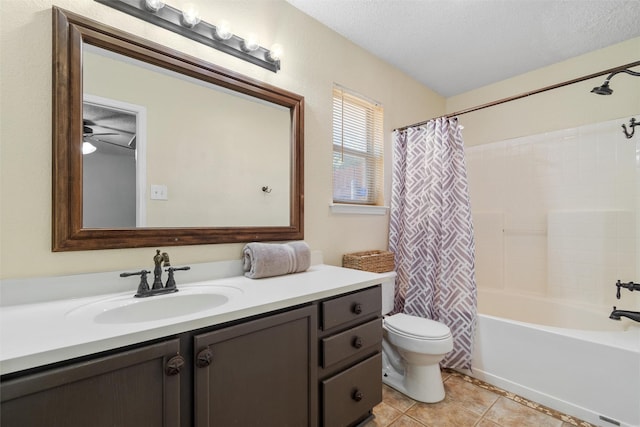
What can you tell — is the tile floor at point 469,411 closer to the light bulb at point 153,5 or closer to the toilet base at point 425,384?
the toilet base at point 425,384

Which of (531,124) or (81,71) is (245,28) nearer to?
(81,71)

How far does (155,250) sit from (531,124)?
10.3 ft

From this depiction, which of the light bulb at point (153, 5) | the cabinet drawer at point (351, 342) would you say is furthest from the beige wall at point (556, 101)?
the light bulb at point (153, 5)

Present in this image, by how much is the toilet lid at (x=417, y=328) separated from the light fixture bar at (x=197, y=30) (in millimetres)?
1795

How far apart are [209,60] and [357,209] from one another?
134cm

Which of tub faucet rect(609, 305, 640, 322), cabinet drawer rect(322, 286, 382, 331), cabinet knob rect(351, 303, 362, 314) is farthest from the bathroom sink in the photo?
tub faucet rect(609, 305, 640, 322)

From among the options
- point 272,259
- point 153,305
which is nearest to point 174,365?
point 153,305

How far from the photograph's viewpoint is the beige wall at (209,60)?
3.34 ft

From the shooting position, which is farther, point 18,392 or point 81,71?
point 81,71

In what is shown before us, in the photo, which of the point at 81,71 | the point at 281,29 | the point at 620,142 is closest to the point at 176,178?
the point at 81,71

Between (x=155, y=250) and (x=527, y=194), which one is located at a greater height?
(x=527, y=194)

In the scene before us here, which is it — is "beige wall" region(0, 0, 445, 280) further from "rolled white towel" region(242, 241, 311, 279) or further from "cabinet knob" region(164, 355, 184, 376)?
"cabinet knob" region(164, 355, 184, 376)

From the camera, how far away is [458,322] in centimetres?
202

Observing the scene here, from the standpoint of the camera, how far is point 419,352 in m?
1.73
